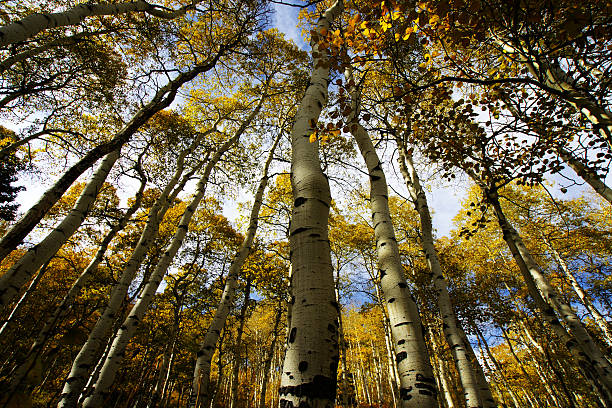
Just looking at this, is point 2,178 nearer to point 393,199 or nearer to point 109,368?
point 109,368

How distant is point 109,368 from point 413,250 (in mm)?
Answer: 13263

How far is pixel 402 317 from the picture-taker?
117 inches

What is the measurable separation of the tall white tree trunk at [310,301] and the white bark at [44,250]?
3942 millimetres

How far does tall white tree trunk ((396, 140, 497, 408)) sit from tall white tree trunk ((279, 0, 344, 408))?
5.69 feet

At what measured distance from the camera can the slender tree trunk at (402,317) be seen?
2.55 m

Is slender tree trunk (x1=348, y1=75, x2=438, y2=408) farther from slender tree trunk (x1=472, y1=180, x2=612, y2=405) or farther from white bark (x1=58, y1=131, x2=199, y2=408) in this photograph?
white bark (x1=58, y1=131, x2=199, y2=408)

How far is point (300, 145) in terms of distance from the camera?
2855 mm

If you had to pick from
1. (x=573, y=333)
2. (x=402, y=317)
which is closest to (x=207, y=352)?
(x=402, y=317)

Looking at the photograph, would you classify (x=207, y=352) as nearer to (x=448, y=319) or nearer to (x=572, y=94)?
(x=448, y=319)

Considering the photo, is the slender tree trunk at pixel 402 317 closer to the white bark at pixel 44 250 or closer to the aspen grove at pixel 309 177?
the aspen grove at pixel 309 177

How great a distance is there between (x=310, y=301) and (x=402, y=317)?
1.62 meters

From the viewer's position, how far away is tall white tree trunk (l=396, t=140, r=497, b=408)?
4238mm

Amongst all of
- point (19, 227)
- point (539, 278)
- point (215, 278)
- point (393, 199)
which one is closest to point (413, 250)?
point (393, 199)

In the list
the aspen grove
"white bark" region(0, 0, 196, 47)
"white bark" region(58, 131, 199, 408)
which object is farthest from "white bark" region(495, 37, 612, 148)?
"white bark" region(0, 0, 196, 47)
